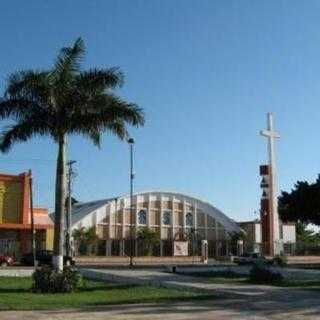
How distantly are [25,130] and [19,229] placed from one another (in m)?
38.6

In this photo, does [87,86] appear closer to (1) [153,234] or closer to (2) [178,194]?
(1) [153,234]

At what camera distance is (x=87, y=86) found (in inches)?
1092

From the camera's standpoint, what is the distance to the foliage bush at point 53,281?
2608 cm

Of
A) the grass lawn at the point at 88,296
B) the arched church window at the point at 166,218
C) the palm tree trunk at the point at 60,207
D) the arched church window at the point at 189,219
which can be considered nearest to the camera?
the grass lawn at the point at 88,296

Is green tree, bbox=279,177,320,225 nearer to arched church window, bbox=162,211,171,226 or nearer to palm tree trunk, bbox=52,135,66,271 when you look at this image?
palm tree trunk, bbox=52,135,66,271

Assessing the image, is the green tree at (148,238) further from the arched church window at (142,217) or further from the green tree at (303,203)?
the green tree at (303,203)

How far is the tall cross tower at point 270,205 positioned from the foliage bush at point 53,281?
57080 millimetres

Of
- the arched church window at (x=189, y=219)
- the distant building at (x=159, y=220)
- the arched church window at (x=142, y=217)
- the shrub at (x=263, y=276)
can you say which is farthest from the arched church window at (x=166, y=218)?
the shrub at (x=263, y=276)

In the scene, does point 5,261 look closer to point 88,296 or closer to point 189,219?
point 88,296

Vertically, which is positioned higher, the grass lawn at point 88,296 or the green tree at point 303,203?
the green tree at point 303,203

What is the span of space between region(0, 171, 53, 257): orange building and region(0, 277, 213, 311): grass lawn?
111ft

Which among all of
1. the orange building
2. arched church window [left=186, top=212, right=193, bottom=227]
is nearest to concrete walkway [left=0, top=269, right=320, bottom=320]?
the orange building

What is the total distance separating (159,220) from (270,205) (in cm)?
1853

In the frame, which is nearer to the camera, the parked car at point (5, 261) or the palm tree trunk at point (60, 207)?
A: the palm tree trunk at point (60, 207)
